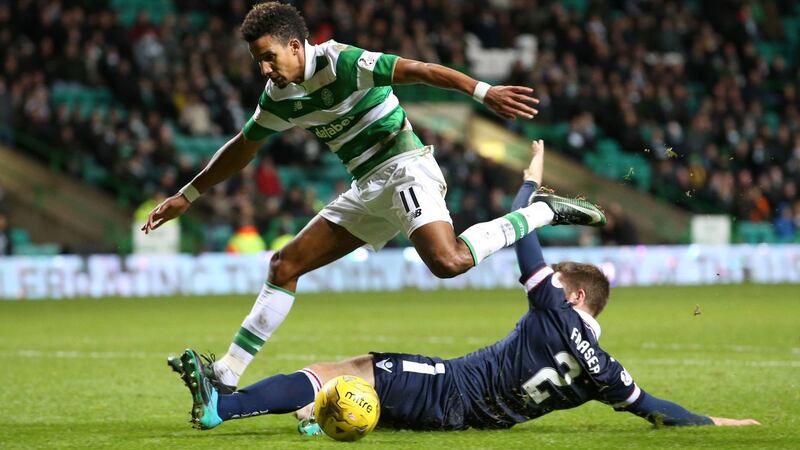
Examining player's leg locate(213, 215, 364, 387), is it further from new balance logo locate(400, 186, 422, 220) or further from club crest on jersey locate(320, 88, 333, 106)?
club crest on jersey locate(320, 88, 333, 106)

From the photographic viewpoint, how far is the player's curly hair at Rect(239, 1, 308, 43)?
6.40 m

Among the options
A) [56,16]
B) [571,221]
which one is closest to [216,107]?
[56,16]

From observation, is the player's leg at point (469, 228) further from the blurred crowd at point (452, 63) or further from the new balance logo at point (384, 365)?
the blurred crowd at point (452, 63)

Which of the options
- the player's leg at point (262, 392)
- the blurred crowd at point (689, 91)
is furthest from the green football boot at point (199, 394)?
the blurred crowd at point (689, 91)

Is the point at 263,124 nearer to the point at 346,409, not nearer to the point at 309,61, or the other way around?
the point at 309,61

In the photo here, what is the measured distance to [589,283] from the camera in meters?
6.17

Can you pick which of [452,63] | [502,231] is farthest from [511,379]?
[452,63]

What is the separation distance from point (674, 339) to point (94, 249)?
10773mm

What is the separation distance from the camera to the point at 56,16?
21.5m

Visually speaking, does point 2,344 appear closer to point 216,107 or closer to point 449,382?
point 449,382

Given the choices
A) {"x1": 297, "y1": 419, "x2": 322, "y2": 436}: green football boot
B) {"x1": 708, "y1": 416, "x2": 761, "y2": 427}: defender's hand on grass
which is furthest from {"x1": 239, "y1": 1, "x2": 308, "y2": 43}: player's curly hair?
{"x1": 708, "y1": 416, "x2": 761, "y2": 427}: defender's hand on grass

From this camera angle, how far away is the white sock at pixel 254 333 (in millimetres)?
6691

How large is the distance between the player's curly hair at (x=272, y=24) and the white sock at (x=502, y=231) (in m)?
1.35

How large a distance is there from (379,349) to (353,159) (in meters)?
4.02
